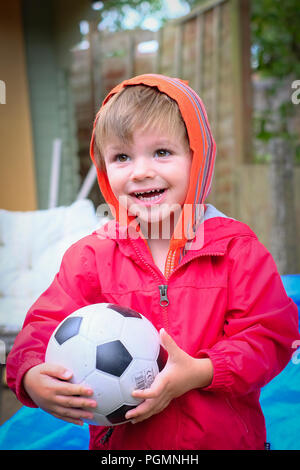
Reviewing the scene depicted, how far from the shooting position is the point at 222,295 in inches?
51.9

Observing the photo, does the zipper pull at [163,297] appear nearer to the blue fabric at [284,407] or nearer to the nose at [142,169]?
the nose at [142,169]

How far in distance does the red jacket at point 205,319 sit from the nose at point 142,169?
0.67 feet

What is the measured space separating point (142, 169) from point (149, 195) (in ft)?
0.32

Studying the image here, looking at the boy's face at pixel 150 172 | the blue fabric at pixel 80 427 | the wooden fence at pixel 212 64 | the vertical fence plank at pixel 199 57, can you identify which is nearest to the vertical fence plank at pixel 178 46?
the wooden fence at pixel 212 64

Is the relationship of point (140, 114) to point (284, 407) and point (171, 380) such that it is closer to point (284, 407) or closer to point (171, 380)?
point (171, 380)

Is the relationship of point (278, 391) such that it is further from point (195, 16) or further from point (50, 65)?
point (50, 65)

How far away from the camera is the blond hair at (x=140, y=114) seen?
4.34 feet

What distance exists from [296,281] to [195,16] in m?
2.43

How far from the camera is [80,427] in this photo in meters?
2.09

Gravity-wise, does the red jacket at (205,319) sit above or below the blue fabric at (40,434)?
above

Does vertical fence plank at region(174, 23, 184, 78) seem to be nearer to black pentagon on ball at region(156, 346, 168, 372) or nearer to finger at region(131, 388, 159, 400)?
black pentagon on ball at region(156, 346, 168, 372)

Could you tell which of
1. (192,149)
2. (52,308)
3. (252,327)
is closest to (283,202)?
(192,149)
